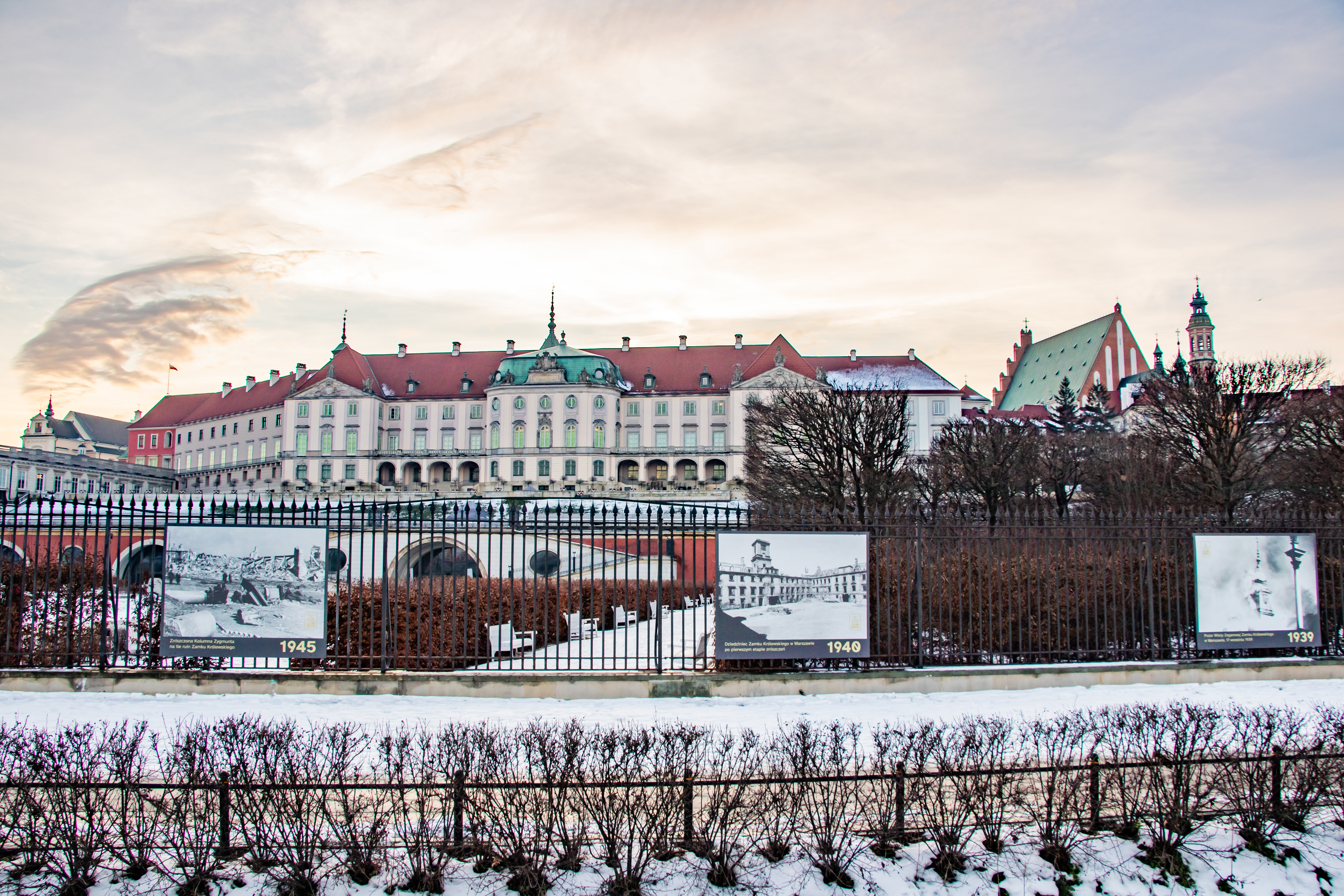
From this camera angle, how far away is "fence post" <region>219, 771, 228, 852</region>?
16.8 ft

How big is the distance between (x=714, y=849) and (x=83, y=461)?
83.2 meters

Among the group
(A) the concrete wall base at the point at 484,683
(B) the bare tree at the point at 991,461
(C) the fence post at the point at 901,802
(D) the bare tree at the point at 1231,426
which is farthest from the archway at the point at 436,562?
(D) the bare tree at the point at 1231,426

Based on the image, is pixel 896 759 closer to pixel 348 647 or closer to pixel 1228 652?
pixel 348 647

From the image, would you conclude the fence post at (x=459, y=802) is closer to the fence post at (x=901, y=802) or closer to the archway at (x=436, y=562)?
the fence post at (x=901, y=802)

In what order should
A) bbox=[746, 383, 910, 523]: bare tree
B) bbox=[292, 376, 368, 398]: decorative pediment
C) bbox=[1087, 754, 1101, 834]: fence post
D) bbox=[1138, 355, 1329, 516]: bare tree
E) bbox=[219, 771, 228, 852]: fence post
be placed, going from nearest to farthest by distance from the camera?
bbox=[219, 771, 228, 852]: fence post
bbox=[1087, 754, 1101, 834]: fence post
bbox=[1138, 355, 1329, 516]: bare tree
bbox=[746, 383, 910, 523]: bare tree
bbox=[292, 376, 368, 398]: decorative pediment

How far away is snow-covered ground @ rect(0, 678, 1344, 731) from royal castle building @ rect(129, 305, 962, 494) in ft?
196

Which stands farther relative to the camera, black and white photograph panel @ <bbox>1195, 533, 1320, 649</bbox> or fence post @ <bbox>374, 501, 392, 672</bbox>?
black and white photograph panel @ <bbox>1195, 533, 1320, 649</bbox>

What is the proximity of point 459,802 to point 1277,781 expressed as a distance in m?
5.32

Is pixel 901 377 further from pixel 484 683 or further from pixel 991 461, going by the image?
pixel 484 683

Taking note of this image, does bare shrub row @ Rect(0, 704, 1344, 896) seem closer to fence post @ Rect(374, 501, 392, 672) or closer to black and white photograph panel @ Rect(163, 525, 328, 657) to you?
fence post @ Rect(374, 501, 392, 672)

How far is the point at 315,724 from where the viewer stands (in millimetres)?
8227

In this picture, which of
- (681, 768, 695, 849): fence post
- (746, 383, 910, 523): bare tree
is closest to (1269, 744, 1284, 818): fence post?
(681, 768, 695, 849): fence post

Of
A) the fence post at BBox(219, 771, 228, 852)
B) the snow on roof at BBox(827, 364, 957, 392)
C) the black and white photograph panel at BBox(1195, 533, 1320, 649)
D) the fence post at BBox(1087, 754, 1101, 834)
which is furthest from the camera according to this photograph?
the snow on roof at BBox(827, 364, 957, 392)

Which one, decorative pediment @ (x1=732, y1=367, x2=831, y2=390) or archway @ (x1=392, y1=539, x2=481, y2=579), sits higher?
decorative pediment @ (x1=732, y1=367, x2=831, y2=390)
